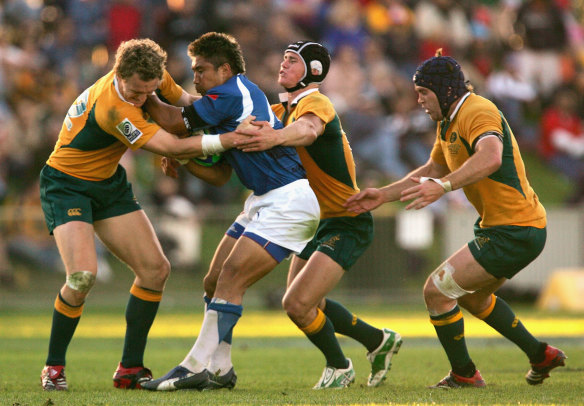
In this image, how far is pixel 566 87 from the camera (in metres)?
22.8

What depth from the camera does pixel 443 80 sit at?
24.9 feet

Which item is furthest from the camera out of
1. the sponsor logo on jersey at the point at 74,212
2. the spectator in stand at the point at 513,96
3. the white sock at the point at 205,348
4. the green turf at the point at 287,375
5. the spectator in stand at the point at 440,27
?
the spectator in stand at the point at 440,27

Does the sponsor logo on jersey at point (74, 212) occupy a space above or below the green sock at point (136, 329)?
above

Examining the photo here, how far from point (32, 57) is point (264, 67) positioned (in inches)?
182

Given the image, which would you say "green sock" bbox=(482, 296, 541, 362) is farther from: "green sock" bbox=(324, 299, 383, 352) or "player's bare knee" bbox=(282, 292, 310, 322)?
"player's bare knee" bbox=(282, 292, 310, 322)

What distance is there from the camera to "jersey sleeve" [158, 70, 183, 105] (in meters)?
8.09

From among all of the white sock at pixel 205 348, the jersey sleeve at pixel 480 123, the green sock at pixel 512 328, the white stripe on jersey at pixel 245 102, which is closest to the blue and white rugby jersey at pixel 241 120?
the white stripe on jersey at pixel 245 102

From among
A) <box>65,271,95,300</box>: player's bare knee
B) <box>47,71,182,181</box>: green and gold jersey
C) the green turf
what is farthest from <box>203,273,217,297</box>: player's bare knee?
<box>47,71,182,181</box>: green and gold jersey

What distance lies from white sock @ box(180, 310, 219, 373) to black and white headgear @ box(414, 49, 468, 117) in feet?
7.94

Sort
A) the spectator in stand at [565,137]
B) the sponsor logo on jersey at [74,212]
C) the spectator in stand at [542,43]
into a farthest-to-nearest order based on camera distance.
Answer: the spectator in stand at [542,43], the spectator in stand at [565,137], the sponsor logo on jersey at [74,212]

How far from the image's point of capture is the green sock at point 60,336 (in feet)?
25.4

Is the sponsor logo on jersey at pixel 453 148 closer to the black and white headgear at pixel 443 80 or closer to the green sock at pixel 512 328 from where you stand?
the black and white headgear at pixel 443 80

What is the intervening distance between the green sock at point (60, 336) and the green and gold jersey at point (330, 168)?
7.14 ft

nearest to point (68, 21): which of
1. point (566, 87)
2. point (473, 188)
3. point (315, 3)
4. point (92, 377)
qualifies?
point (315, 3)
